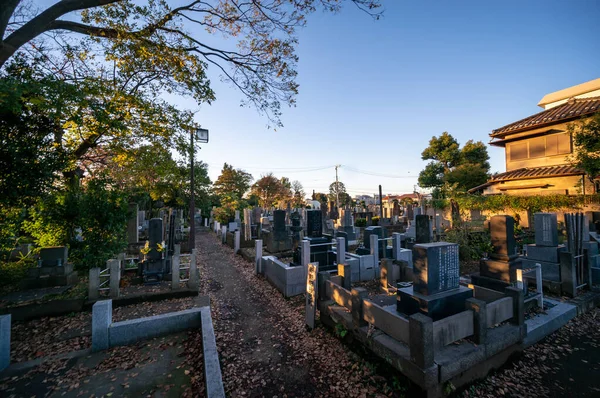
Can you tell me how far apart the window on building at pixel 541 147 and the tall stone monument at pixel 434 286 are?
1860 cm

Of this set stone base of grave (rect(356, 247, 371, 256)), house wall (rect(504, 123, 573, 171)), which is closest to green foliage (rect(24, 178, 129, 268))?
Answer: stone base of grave (rect(356, 247, 371, 256))

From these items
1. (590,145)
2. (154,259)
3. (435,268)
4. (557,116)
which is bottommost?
(154,259)

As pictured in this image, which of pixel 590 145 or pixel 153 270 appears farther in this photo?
pixel 590 145

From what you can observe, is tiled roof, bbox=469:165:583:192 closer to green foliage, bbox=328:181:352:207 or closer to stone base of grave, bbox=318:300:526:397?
stone base of grave, bbox=318:300:526:397

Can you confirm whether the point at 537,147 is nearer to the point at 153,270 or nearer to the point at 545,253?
the point at 545,253

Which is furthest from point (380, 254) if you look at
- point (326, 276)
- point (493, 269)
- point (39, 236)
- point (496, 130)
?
point (496, 130)

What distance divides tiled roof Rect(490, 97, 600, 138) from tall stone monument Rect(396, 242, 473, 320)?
17.5m

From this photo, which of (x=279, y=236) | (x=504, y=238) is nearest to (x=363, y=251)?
(x=504, y=238)

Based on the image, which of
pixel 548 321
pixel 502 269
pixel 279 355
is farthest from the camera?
pixel 502 269

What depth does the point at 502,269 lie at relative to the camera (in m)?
5.30

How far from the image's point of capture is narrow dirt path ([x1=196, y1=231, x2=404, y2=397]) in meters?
3.52

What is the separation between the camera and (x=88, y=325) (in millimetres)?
5410

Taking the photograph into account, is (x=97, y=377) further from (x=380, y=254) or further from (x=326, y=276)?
(x=380, y=254)

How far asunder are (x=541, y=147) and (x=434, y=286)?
19.9 m
